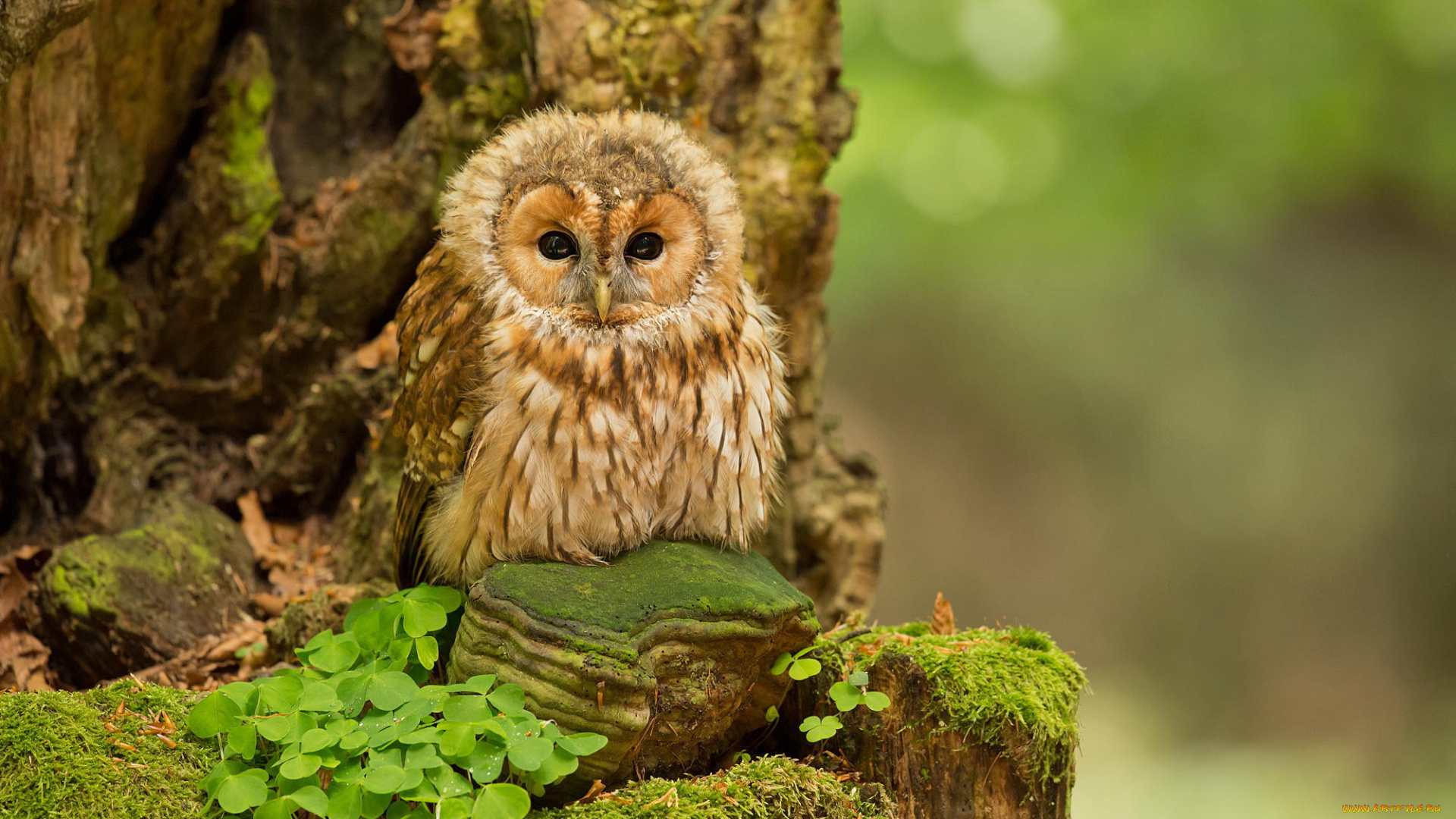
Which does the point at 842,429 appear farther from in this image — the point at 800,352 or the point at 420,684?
the point at 420,684

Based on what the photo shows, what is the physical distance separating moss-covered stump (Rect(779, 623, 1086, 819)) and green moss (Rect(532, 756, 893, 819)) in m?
0.10

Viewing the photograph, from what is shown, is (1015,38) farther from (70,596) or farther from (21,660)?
(21,660)

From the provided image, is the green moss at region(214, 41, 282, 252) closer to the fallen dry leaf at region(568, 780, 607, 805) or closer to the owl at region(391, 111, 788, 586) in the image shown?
the owl at region(391, 111, 788, 586)

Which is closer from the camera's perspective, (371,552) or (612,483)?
(612,483)

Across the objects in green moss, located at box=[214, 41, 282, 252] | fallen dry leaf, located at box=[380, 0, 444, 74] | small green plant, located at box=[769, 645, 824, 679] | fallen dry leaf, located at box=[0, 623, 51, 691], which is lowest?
fallen dry leaf, located at box=[0, 623, 51, 691]

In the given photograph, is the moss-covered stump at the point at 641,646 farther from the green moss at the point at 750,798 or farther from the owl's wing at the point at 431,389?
the owl's wing at the point at 431,389

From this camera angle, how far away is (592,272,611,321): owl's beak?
73.6 inches

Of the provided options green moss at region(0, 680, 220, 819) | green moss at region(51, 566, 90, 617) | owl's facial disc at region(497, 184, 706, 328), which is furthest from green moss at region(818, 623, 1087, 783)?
green moss at region(51, 566, 90, 617)

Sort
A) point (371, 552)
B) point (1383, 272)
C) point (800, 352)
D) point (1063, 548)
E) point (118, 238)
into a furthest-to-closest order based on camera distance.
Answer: point (1063, 548), point (1383, 272), point (800, 352), point (118, 238), point (371, 552)

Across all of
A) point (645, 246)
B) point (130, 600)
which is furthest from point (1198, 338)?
point (130, 600)

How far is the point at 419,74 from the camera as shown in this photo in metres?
3.04

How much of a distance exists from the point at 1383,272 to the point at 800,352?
3.47 metres

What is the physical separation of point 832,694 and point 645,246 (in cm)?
96

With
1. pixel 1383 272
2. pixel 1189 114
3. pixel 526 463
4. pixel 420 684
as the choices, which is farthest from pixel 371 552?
pixel 1383 272
